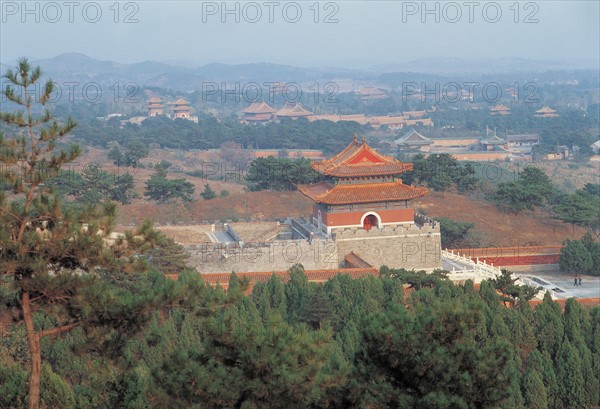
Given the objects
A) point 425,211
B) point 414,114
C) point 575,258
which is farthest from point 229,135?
point 575,258

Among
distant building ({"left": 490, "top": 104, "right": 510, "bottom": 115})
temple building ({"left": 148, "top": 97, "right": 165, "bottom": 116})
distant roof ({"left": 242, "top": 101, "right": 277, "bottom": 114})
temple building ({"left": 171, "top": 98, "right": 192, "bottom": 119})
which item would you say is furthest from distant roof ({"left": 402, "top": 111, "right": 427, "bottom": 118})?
temple building ({"left": 148, "top": 97, "right": 165, "bottom": 116})

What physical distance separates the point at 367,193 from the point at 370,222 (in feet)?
2.92

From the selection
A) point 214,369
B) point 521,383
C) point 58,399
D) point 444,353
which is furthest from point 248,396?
point 521,383

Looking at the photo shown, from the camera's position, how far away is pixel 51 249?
10.9 metres

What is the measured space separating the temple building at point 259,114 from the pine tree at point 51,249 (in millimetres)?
97391

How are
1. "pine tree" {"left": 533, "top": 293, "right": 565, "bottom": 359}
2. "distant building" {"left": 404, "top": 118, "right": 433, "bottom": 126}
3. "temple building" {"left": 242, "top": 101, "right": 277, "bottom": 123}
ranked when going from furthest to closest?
"temple building" {"left": 242, "top": 101, "right": 277, "bottom": 123}, "distant building" {"left": 404, "top": 118, "right": 433, "bottom": 126}, "pine tree" {"left": 533, "top": 293, "right": 565, "bottom": 359}

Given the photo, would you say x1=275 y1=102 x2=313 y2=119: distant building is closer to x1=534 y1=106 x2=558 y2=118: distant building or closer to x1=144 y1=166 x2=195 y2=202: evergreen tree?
x1=534 y1=106 x2=558 y2=118: distant building

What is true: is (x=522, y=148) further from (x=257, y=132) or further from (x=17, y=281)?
(x=17, y=281)

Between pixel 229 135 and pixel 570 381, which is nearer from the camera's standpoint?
pixel 570 381

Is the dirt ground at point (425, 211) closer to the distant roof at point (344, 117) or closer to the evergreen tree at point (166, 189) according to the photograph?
the evergreen tree at point (166, 189)

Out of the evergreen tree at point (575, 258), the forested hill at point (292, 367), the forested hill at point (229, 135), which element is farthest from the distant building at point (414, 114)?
the forested hill at point (292, 367)

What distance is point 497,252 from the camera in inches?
1172

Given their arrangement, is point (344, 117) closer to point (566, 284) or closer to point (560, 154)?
point (560, 154)

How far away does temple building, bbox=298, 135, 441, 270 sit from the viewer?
25922mm
